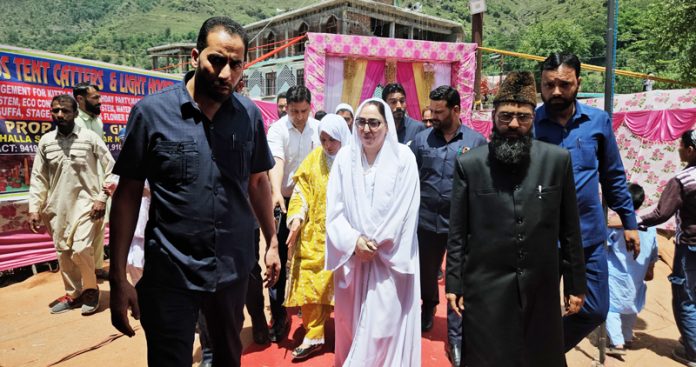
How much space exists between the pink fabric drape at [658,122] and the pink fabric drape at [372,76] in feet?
16.8

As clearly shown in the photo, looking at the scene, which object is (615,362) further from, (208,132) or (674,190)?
(208,132)

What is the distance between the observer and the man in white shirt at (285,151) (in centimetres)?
397

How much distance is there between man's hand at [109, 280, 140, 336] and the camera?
6.29 ft

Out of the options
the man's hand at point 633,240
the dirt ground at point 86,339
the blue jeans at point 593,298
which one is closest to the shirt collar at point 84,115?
the dirt ground at point 86,339

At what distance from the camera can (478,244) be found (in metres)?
2.42

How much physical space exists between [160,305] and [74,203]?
145 inches

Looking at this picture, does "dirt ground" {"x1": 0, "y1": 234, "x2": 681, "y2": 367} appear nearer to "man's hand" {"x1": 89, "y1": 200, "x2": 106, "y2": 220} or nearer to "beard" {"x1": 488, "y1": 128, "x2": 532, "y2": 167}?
"man's hand" {"x1": 89, "y1": 200, "x2": 106, "y2": 220}

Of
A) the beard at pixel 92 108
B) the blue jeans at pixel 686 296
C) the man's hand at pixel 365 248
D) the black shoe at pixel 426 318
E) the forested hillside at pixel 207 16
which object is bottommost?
the black shoe at pixel 426 318

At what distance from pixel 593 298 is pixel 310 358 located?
215 cm

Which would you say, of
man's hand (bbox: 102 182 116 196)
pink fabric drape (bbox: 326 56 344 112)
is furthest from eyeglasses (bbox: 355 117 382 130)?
pink fabric drape (bbox: 326 56 344 112)

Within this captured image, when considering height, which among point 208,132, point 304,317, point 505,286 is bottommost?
point 304,317

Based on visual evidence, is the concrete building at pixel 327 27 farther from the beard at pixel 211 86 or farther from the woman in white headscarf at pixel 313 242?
the beard at pixel 211 86

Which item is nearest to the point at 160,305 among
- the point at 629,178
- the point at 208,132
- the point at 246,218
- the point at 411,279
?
the point at 246,218

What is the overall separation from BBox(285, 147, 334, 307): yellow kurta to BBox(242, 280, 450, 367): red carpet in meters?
0.43
